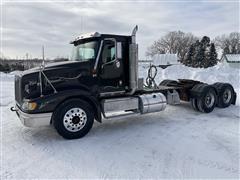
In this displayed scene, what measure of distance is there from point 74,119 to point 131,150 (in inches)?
61.3

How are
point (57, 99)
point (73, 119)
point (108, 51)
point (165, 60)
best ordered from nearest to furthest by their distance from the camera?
1. point (57, 99)
2. point (73, 119)
3. point (108, 51)
4. point (165, 60)

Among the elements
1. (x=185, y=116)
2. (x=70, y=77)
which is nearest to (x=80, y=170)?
(x=70, y=77)

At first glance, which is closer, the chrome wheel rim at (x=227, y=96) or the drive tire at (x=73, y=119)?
the drive tire at (x=73, y=119)

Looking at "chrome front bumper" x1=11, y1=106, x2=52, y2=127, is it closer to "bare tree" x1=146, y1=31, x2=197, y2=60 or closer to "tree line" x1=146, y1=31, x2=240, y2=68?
"tree line" x1=146, y1=31, x2=240, y2=68

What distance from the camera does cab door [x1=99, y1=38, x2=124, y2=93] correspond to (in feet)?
19.0

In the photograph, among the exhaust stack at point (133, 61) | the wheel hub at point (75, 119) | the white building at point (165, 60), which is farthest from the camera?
the white building at point (165, 60)

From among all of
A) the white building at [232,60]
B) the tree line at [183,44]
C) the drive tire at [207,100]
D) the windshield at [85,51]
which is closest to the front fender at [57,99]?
the windshield at [85,51]

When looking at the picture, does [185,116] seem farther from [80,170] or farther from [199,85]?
[80,170]

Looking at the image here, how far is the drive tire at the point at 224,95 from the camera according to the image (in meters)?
8.18

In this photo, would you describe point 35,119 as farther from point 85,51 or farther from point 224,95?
point 224,95

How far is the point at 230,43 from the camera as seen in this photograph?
6019cm

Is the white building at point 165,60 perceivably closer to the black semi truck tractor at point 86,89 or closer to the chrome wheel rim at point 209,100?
the chrome wheel rim at point 209,100

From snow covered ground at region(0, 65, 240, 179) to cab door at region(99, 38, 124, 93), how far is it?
1158mm

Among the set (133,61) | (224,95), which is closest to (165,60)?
(224,95)
